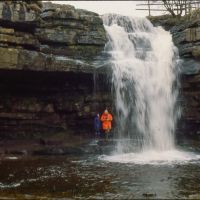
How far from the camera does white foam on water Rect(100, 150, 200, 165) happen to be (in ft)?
69.0

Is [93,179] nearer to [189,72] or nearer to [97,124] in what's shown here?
[97,124]

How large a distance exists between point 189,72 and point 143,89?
3223 millimetres

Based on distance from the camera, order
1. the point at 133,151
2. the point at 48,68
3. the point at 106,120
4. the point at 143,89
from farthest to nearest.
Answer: the point at 143,89 < the point at 106,120 < the point at 133,151 < the point at 48,68

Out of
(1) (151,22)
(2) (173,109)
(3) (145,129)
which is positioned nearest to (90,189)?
(3) (145,129)

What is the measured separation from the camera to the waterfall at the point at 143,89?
26.5 meters

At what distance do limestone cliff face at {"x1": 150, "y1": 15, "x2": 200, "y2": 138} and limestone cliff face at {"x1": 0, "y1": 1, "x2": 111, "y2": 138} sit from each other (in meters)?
5.40

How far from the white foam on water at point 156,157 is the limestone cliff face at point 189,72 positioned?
446 cm

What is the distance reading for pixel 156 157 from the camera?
22.6 m

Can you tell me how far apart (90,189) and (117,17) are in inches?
721

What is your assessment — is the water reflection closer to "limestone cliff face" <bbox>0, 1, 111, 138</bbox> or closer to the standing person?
the standing person

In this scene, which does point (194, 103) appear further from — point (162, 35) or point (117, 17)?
point (117, 17)

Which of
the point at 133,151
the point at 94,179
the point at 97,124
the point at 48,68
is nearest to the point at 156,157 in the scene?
the point at 133,151

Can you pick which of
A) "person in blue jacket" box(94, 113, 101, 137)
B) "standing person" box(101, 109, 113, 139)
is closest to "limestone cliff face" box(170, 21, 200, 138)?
"standing person" box(101, 109, 113, 139)

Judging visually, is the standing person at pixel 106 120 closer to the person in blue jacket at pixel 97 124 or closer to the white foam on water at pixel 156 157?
the person in blue jacket at pixel 97 124
